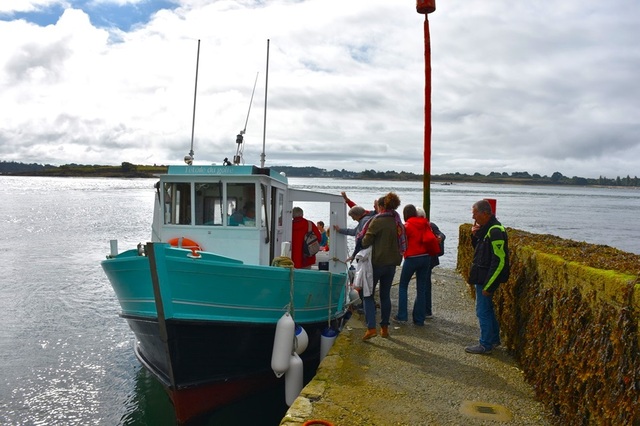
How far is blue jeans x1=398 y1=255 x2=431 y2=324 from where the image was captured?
8.12 metres

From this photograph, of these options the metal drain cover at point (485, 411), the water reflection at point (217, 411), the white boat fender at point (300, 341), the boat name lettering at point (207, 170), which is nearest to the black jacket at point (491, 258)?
the metal drain cover at point (485, 411)

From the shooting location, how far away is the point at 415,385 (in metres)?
5.85

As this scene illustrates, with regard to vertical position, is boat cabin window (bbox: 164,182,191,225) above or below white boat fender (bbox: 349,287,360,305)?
above

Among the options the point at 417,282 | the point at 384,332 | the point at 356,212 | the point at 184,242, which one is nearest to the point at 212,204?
the point at 184,242

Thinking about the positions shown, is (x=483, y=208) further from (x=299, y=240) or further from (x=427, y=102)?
(x=427, y=102)

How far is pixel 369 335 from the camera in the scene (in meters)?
7.36

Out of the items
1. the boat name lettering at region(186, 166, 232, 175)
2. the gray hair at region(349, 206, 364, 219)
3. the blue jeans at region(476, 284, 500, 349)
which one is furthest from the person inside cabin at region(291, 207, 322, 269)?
the blue jeans at region(476, 284, 500, 349)

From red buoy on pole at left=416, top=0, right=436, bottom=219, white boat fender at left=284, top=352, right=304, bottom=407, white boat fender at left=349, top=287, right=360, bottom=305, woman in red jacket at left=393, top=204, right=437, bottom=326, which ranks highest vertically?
red buoy on pole at left=416, top=0, right=436, bottom=219

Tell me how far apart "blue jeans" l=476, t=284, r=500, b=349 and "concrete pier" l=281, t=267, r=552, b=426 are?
20 centimetres

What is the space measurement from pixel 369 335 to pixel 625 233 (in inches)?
1633

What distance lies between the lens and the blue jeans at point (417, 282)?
812 cm

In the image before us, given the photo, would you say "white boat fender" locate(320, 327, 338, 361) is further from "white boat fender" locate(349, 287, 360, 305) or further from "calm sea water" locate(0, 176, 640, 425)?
"white boat fender" locate(349, 287, 360, 305)

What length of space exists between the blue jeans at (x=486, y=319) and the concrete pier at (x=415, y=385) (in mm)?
201

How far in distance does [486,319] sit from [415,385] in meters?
1.43
